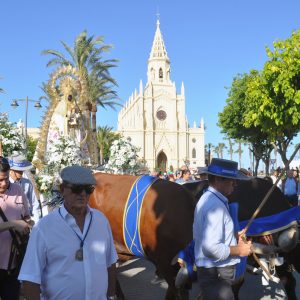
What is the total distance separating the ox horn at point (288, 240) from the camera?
4879mm

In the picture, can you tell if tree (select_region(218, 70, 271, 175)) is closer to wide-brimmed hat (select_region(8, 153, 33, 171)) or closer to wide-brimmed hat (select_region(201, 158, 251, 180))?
wide-brimmed hat (select_region(8, 153, 33, 171))

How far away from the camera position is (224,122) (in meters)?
34.3

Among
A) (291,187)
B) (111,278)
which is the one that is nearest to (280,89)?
(291,187)

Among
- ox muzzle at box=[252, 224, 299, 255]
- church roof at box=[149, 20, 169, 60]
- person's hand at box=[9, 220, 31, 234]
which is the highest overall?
church roof at box=[149, 20, 169, 60]

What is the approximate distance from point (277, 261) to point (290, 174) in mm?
9764

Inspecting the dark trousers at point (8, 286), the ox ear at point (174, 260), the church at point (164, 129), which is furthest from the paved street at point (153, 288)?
the church at point (164, 129)

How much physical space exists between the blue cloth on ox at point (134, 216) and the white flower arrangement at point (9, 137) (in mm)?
6393

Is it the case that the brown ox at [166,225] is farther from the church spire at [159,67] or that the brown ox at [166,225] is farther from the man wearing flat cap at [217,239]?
the church spire at [159,67]

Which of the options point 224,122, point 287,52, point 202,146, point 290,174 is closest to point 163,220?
point 290,174

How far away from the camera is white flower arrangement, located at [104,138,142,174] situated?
15.6 m

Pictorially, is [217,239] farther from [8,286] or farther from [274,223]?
[8,286]

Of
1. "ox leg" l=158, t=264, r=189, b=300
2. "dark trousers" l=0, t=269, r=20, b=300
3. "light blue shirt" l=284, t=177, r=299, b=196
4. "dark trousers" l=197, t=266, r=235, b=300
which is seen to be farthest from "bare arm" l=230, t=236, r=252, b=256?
"light blue shirt" l=284, t=177, r=299, b=196

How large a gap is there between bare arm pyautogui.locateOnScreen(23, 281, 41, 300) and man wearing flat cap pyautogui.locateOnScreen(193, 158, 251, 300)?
1.46 meters

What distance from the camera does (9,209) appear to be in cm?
448
